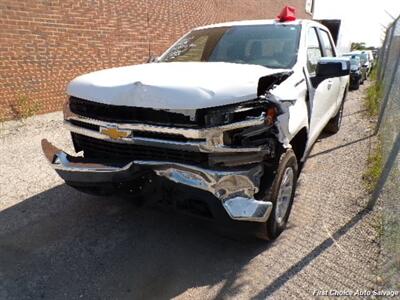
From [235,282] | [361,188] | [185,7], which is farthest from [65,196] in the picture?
[185,7]

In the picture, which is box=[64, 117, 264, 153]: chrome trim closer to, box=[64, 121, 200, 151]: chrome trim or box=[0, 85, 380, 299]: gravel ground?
box=[64, 121, 200, 151]: chrome trim

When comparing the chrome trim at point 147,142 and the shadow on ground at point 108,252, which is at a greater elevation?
the chrome trim at point 147,142

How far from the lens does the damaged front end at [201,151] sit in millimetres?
2289

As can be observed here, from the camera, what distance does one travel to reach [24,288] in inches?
→ 97.4

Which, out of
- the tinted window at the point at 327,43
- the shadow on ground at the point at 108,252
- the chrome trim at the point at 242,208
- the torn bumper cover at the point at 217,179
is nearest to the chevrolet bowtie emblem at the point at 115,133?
the torn bumper cover at the point at 217,179

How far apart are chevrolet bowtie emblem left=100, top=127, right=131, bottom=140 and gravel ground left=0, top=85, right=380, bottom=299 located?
0.93 m

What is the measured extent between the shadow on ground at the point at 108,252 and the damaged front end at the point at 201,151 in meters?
0.64

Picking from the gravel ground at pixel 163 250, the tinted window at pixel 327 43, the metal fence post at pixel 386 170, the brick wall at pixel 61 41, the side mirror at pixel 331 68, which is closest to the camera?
the gravel ground at pixel 163 250

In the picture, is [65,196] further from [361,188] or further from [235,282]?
[361,188]

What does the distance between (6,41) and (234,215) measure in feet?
18.5

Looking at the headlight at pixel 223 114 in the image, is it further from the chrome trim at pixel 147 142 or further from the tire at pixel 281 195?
the tire at pixel 281 195

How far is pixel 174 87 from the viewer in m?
2.38

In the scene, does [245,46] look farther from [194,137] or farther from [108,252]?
[108,252]

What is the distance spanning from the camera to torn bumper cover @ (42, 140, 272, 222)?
90.1 inches
